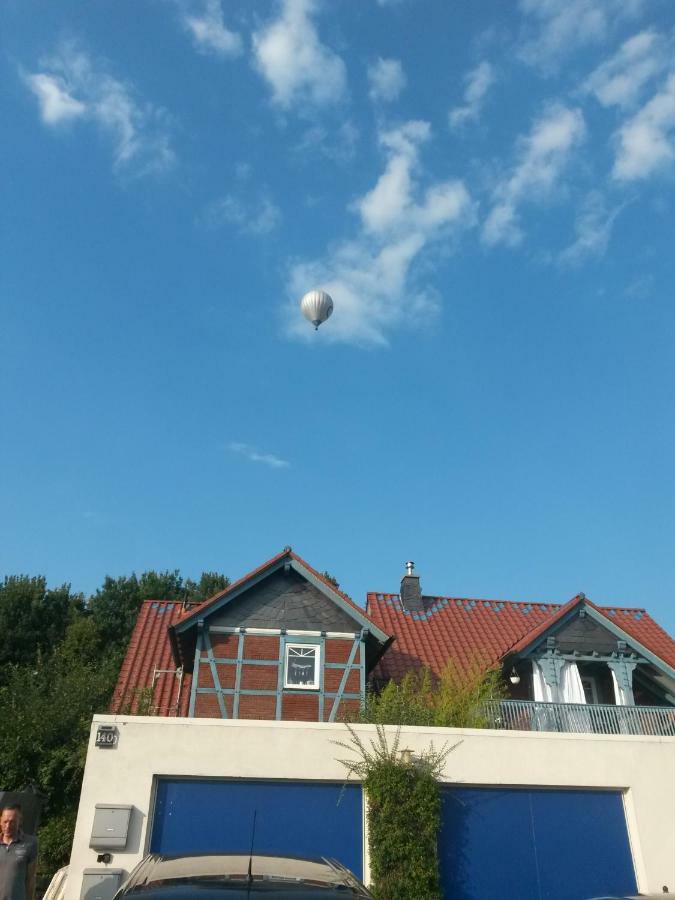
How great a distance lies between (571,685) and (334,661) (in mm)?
5789

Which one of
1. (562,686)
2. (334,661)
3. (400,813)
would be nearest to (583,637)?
(562,686)

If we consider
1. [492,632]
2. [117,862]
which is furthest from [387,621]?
[117,862]

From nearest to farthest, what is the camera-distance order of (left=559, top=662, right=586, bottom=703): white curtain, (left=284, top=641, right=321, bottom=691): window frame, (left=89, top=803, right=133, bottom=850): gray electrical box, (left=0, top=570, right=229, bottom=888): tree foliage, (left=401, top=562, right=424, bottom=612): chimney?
1. (left=89, top=803, right=133, bottom=850): gray electrical box
2. (left=0, top=570, right=229, bottom=888): tree foliage
3. (left=284, top=641, right=321, bottom=691): window frame
4. (left=559, top=662, right=586, bottom=703): white curtain
5. (left=401, top=562, right=424, bottom=612): chimney

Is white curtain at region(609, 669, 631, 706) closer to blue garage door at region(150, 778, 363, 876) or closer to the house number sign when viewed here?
blue garage door at region(150, 778, 363, 876)

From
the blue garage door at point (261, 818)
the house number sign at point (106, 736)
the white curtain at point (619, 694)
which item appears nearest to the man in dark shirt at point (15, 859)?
the house number sign at point (106, 736)

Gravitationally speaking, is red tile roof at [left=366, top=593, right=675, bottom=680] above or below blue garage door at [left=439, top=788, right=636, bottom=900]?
above

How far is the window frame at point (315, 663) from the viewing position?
1592 centimetres

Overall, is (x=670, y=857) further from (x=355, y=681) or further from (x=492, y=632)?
(x=492, y=632)

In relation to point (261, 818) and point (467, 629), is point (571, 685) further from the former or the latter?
point (261, 818)

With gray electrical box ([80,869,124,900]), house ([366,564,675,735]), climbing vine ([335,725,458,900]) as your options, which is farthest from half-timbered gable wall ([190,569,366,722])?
gray electrical box ([80,869,124,900])

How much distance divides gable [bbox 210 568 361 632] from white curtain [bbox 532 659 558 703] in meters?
4.53

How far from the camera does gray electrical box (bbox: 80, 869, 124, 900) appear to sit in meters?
10.4

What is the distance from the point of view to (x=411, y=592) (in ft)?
70.8

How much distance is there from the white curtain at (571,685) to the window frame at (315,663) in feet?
19.1
